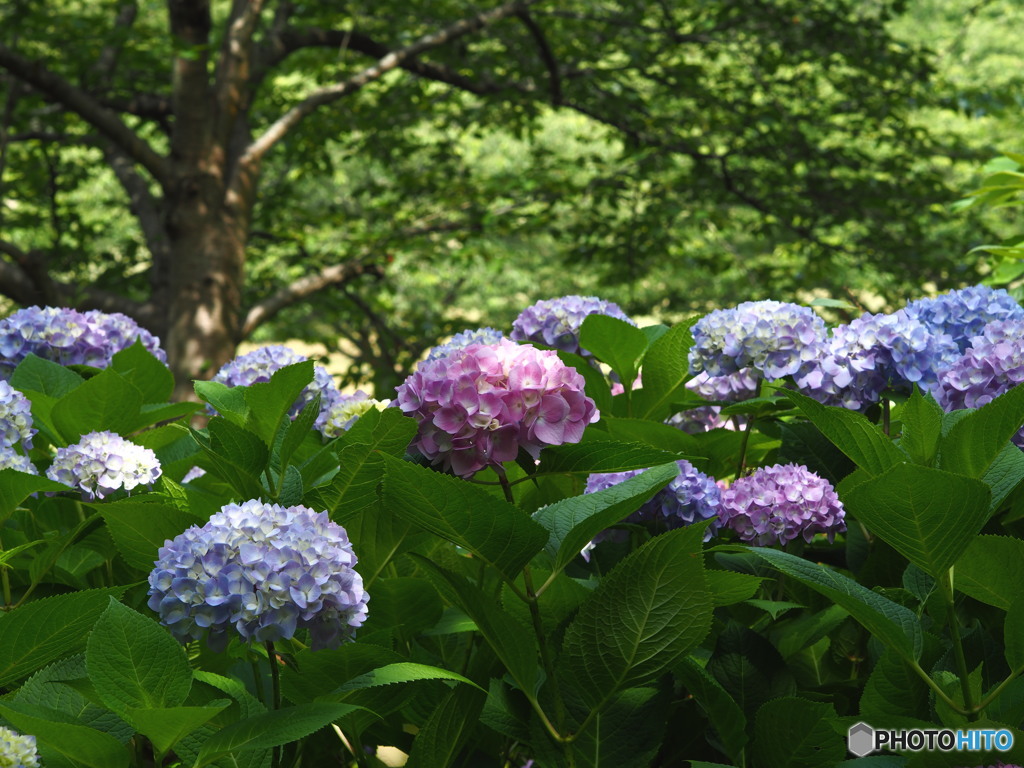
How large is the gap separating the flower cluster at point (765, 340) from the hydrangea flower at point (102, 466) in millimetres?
992

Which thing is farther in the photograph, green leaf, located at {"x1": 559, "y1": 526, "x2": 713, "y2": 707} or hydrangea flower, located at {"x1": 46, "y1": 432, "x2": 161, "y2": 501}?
hydrangea flower, located at {"x1": 46, "y1": 432, "x2": 161, "y2": 501}

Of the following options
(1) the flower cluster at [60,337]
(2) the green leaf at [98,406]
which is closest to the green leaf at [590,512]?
(2) the green leaf at [98,406]

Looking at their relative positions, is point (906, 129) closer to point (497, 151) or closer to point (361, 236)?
point (361, 236)

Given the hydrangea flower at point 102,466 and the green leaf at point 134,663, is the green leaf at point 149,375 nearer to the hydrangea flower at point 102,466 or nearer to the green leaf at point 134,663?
the hydrangea flower at point 102,466

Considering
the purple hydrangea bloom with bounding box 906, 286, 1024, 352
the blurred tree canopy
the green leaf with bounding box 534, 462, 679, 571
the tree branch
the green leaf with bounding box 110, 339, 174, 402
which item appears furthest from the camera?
the blurred tree canopy

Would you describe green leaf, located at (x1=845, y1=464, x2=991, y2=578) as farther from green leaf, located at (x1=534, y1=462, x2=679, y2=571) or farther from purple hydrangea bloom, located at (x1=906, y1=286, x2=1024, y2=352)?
purple hydrangea bloom, located at (x1=906, y1=286, x2=1024, y2=352)

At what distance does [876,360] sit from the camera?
1645 mm

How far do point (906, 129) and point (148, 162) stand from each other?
21.4ft

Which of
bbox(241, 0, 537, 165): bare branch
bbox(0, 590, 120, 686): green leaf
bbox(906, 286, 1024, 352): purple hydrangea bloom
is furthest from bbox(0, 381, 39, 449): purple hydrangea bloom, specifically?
bbox(241, 0, 537, 165): bare branch

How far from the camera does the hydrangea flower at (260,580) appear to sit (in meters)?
1.02

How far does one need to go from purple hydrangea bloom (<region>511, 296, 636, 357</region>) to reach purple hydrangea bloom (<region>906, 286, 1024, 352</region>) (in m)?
0.61

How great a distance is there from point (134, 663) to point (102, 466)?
27.8 inches

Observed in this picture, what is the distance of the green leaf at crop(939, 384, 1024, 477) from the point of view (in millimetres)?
1137

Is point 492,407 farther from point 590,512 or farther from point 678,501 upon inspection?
point 678,501
